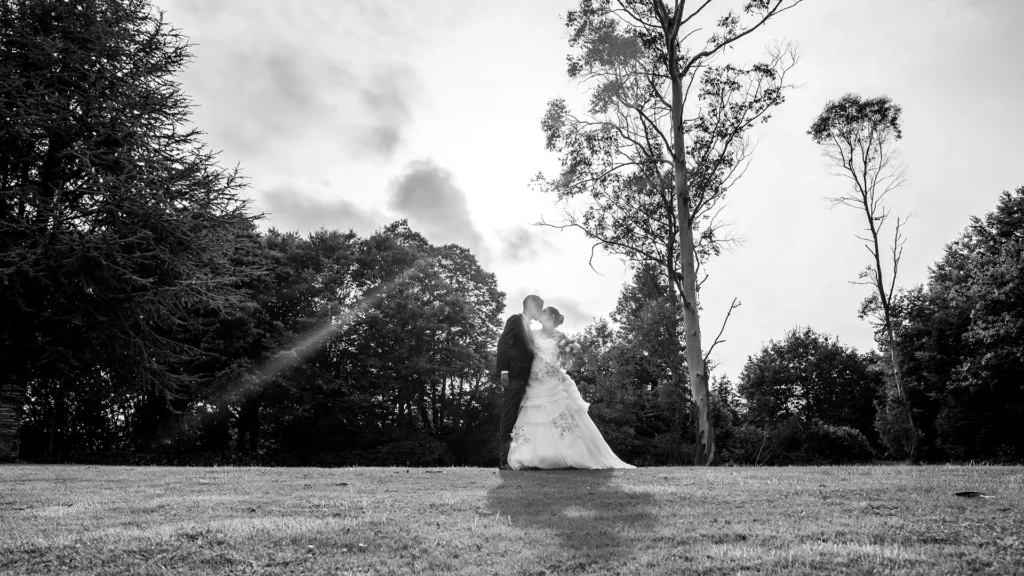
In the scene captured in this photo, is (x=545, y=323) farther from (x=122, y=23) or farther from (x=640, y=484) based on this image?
(x=122, y=23)

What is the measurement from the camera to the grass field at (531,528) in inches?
162

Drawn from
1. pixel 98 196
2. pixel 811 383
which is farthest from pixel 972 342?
pixel 98 196

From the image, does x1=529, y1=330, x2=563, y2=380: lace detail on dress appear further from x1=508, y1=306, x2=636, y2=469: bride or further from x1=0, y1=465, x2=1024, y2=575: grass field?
x1=0, y1=465, x2=1024, y2=575: grass field

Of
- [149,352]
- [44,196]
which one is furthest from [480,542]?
[149,352]

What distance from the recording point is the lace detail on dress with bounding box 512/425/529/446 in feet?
34.2

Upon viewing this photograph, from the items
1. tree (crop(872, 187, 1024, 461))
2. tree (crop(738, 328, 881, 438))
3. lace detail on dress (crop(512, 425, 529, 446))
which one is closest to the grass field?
lace detail on dress (crop(512, 425, 529, 446))

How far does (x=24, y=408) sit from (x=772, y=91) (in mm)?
35007

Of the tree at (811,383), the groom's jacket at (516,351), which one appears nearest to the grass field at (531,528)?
the groom's jacket at (516,351)

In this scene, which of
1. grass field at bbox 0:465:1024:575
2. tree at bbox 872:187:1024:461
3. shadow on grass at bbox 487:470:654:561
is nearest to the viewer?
grass field at bbox 0:465:1024:575

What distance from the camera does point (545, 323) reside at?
10.6 metres

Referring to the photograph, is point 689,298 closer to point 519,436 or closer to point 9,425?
point 519,436

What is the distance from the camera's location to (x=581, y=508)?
6.06 metres

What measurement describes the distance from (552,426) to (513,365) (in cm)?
115

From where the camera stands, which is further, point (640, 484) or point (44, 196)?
point (44, 196)
